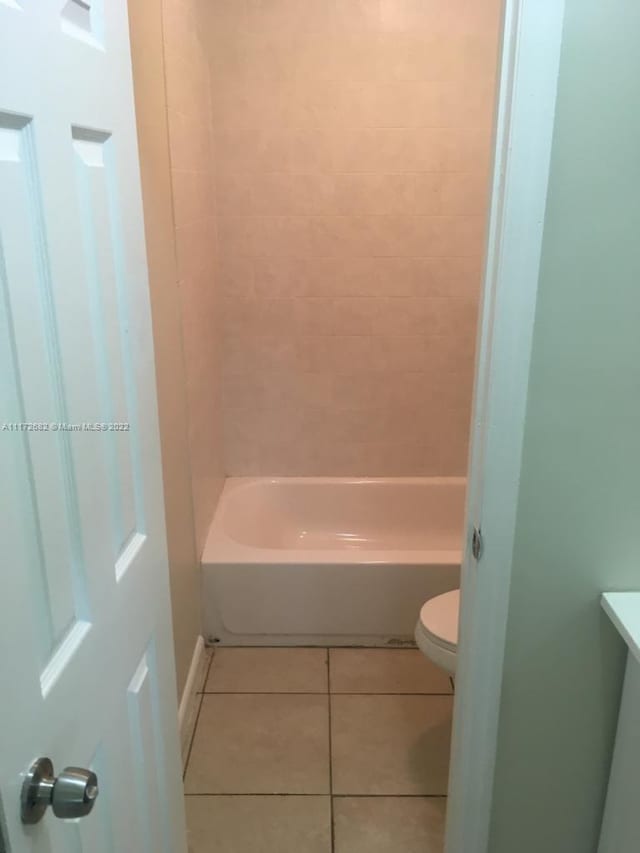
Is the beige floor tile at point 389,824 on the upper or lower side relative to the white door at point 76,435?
lower

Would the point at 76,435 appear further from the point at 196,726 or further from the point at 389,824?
the point at 196,726

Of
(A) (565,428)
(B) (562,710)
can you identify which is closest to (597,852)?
(B) (562,710)

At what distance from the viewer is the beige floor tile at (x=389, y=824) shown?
1.82 meters

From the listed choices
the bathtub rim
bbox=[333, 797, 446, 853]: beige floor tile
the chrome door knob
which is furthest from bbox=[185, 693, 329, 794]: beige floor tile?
the chrome door knob

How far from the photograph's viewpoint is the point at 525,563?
1.30m

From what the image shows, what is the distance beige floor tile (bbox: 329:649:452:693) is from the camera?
2404mm

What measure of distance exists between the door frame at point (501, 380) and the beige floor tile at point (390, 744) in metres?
0.51

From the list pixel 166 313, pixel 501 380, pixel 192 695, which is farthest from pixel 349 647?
pixel 501 380

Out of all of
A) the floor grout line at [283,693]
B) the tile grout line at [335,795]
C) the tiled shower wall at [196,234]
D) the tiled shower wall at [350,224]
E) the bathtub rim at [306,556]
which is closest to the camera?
the tile grout line at [335,795]

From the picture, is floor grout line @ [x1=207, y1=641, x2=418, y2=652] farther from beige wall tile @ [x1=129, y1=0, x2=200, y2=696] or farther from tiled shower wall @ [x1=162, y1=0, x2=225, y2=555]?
tiled shower wall @ [x1=162, y1=0, x2=225, y2=555]

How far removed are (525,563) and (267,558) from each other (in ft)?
4.56

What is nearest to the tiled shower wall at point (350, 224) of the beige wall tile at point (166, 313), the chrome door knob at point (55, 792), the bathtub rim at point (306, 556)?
the bathtub rim at point (306, 556)

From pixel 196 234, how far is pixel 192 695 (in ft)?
4.98

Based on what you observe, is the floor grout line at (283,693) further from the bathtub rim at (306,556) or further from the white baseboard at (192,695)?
the bathtub rim at (306,556)
